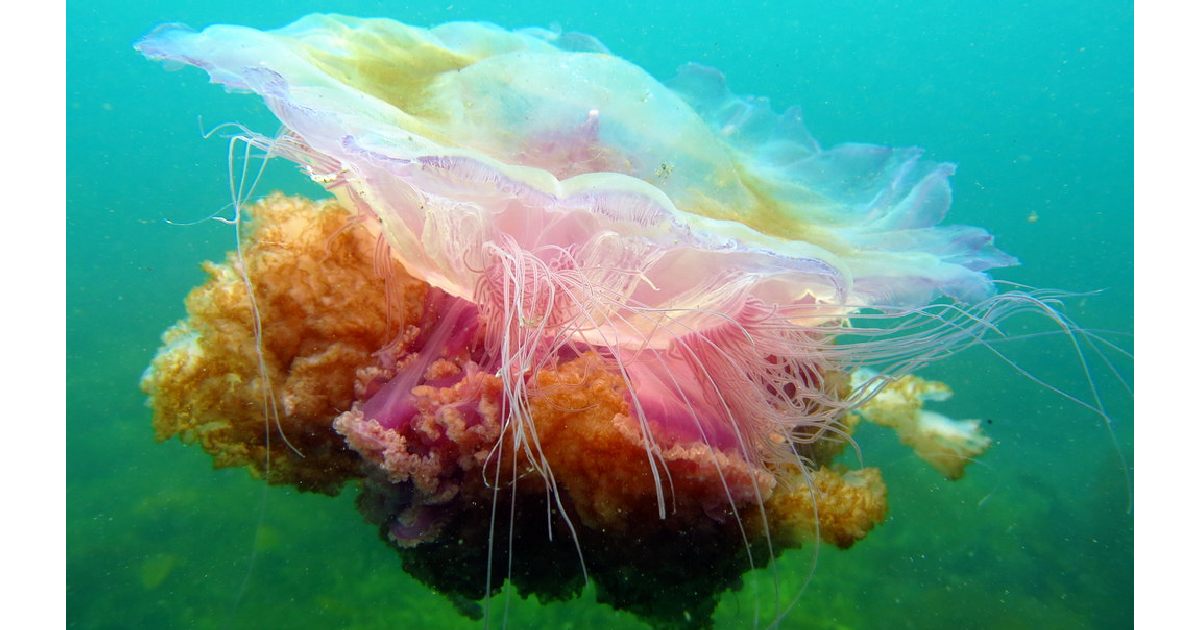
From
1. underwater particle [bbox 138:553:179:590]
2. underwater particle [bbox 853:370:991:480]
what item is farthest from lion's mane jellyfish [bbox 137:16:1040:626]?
underwater particle [bbox 138:553:179:590]

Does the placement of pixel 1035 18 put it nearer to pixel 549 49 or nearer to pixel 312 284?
pixel 549 49

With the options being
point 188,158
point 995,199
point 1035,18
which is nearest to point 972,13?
point 1035,18

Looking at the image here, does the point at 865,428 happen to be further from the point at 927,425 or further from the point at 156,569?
the point at 156,569

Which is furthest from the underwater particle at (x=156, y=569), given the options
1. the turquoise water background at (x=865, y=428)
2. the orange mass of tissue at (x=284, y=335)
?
the orange mass of tissue at (x=284, y=335)

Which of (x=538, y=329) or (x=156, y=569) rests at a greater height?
(x=538, y=329)

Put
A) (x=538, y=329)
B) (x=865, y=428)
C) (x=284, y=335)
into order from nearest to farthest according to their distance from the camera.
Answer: (x=538, y=329) < (x=284, y=335) < (x=865, y=428)

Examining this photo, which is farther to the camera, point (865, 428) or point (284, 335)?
point (865, 428)

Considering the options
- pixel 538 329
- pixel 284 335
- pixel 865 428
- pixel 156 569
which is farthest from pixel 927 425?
pixel 156 569
